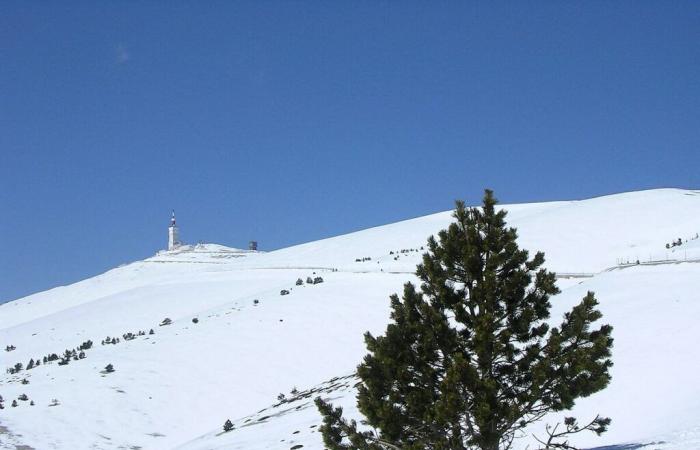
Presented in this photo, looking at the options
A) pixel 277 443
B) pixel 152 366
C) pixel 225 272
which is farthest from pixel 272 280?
pixel 277 443

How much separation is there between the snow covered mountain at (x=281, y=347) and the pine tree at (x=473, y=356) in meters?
2.63

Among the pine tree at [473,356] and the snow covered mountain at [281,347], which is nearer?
the pine tree at [473,356]

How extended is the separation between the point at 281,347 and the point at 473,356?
21.3m

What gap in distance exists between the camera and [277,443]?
1753 centimetres

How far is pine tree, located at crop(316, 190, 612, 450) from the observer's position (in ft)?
32.5

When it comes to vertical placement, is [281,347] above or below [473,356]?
above

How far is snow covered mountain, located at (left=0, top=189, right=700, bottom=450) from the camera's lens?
16.6 meters

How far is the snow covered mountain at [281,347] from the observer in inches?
655

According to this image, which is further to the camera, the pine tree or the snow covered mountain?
the snow covered mountain

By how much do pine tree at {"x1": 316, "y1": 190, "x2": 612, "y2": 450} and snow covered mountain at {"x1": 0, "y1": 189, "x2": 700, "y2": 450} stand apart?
2.63 metres

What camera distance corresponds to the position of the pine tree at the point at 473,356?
32.5 feet

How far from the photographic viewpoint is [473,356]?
11.2 meters

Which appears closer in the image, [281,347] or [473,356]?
[473,356]

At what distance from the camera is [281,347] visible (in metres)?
31.5
